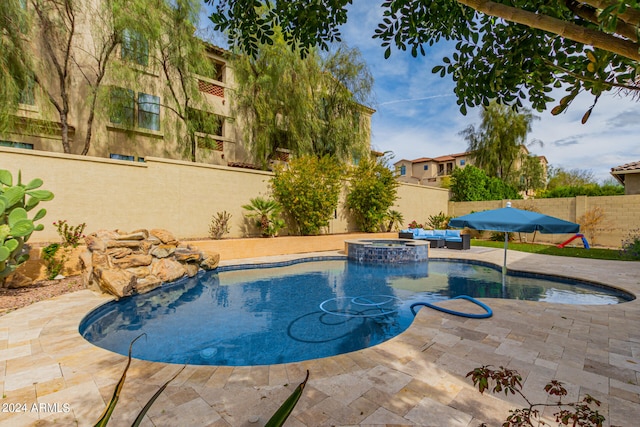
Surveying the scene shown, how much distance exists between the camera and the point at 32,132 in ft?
37.8

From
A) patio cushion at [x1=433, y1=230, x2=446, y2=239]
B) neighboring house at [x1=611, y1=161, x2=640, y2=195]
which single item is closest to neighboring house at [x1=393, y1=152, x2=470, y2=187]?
neighboring house at [x1=611, y1=161, x2=640, y2=195]

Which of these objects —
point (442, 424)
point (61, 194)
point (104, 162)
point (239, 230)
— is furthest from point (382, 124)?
point (442, 424)

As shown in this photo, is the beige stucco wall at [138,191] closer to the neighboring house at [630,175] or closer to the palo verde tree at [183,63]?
the palo verde tree at [183,63]

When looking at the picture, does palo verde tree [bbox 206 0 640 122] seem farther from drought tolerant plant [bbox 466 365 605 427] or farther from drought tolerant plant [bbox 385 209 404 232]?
drought tolerant plant [bbox 385 209 404 232]

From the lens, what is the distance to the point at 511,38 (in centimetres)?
273

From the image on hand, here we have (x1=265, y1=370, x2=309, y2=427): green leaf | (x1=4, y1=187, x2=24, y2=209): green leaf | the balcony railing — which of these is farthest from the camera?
the balcony railing

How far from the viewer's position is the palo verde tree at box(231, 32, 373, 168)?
1486 cm

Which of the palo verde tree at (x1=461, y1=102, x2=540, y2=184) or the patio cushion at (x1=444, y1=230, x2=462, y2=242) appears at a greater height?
the palo verde tree at (x1=461, y1=102, x2=540, y2=184)

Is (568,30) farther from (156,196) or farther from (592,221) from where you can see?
(592,221)

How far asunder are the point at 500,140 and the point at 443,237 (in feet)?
49.5

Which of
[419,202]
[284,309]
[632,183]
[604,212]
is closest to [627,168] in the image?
[632,183]

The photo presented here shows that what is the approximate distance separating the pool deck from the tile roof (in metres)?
15.4

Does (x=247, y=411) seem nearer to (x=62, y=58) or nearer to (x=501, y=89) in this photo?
(x=501, y=89)

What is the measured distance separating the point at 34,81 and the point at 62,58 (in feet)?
5.79
